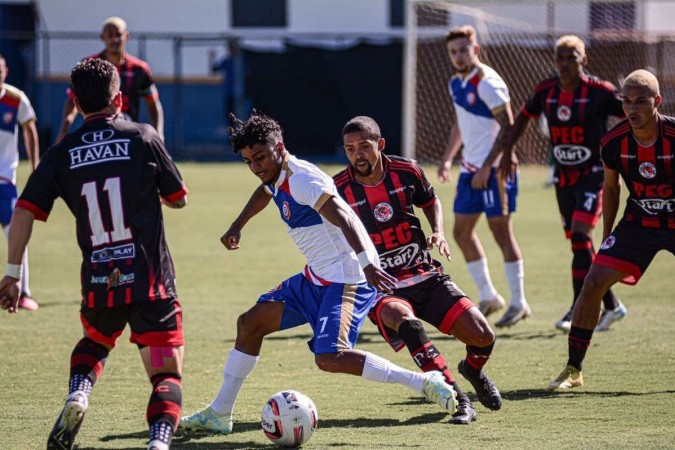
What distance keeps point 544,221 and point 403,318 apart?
35.9 feet

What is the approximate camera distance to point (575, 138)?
8281mm

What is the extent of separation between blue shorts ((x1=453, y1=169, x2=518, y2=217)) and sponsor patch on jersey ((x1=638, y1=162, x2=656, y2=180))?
2.66 m

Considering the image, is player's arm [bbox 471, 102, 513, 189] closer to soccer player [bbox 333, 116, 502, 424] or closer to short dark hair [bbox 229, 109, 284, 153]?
soccer player [bbox 333, 116, 502, 424]

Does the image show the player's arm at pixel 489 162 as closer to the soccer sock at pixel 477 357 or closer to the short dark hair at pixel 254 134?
the soccer sock at pixel 477 357

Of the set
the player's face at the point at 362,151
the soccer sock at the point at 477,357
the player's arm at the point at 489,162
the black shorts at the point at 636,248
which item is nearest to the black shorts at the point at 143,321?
the player's face at the point at 362,151

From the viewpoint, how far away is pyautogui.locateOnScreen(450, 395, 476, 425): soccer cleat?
5.64 m

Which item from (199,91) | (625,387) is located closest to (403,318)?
(625,387)

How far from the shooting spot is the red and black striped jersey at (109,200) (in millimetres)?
4770

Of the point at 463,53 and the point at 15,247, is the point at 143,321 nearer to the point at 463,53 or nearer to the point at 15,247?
the point at 15,247

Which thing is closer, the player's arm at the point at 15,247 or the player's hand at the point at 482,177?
the player's arm at the point at 15,247

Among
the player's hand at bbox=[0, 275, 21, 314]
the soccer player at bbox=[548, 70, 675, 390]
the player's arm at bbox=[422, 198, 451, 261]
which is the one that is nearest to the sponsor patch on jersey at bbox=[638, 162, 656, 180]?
the soccer player at bbox=[548, 70, 675, 390]

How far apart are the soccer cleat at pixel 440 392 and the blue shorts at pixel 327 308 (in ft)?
1.47

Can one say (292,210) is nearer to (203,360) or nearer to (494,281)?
(203,360)

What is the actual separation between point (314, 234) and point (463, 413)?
4.08ft
